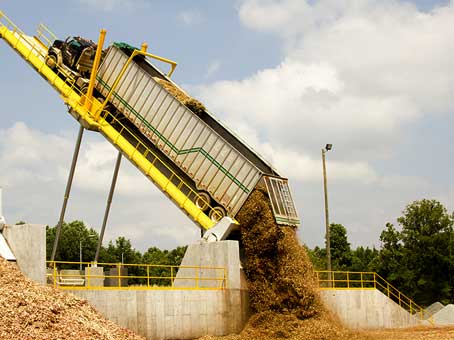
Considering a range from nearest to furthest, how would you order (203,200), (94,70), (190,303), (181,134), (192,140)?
(190,303)
(203,200)
(192,140)
(181,134)
(94,70)

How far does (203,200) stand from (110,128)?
470cm

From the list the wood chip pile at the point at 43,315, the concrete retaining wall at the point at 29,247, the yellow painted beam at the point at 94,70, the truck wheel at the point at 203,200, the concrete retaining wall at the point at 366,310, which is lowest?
the concrete retaining wall at the point at 366,310

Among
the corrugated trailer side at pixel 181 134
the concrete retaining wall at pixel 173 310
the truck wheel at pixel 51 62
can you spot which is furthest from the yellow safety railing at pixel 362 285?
the truck wheel at pixel 51 62

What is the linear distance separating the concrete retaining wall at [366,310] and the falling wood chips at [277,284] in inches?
183

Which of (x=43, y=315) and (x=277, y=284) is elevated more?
(x=277, y=284)

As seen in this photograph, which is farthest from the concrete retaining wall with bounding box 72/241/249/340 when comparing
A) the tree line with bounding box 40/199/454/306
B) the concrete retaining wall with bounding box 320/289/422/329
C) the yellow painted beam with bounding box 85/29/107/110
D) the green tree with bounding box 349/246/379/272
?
the green tree with bounding box 349/246/379/272

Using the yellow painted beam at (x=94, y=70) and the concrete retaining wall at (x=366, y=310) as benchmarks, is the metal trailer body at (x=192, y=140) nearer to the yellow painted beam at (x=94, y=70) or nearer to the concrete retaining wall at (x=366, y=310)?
the yellow painted beam at (x=94, y=70)

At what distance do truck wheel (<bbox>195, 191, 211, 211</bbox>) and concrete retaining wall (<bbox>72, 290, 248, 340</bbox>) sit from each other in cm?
338

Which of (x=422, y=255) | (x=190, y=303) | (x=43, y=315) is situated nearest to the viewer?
(x=43, y=315)

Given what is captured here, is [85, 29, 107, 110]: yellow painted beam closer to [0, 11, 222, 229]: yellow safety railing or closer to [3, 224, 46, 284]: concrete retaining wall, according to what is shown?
[0, 11, 222, 229]: yellow safety railing

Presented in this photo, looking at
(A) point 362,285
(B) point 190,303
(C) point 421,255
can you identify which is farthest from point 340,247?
(B) point 190,303

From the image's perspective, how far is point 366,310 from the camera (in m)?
29.2

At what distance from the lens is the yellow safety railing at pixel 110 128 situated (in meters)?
24.3

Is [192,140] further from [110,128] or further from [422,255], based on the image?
[422,255]
